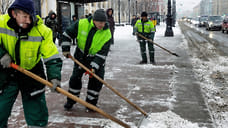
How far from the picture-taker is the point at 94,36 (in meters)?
4.01

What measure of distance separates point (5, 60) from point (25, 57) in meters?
0.19

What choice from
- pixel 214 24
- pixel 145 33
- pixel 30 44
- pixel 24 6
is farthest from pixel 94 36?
pixel 214 24

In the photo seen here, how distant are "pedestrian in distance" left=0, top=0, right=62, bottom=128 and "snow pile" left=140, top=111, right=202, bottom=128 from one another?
5.21 feet

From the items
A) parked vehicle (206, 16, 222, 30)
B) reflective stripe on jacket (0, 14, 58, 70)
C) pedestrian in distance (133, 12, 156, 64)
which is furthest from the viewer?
parked vehicle (206, 16, 222, 30)

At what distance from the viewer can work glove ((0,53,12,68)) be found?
241 cm

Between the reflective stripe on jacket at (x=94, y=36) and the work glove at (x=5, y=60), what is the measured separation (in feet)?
5.61

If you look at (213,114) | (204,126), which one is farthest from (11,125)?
(213,114)

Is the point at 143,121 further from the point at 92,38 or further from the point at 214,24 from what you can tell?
the point at 214,24

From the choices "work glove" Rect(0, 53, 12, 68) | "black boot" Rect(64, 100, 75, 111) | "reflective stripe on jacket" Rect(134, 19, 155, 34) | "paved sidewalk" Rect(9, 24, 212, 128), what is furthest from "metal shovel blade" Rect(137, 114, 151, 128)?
"reflective stripe on jacket" Rect(134, 19, 155, 34)

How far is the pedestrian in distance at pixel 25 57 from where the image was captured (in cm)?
242

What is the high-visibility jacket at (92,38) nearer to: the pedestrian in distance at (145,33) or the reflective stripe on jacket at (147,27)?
the pedestrian in distance at (145,33)

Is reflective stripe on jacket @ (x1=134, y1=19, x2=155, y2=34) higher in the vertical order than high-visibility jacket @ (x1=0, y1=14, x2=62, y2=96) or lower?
higher

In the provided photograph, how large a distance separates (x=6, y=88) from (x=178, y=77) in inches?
195

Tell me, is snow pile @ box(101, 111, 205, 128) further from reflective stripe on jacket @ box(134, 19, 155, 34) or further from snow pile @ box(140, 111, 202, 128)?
reflective stripe on jacket @ box(134, 19, 155, 34)
